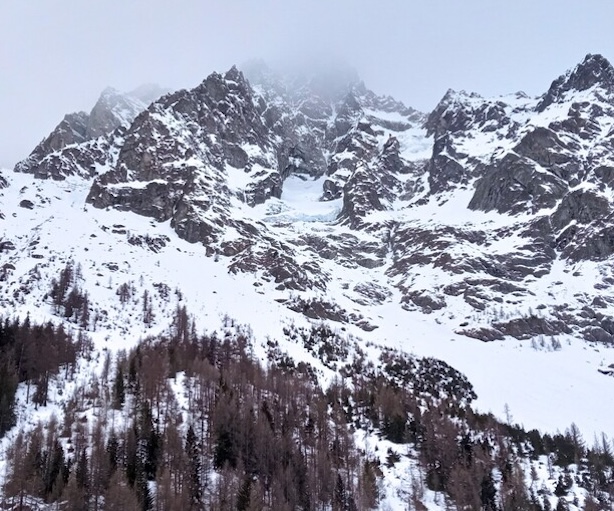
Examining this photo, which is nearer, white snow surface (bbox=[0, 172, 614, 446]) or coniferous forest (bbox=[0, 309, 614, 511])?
coniferous forest (bbox=[0, 309, 614, 511])

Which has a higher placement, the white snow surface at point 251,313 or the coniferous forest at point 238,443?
the white snow surface at point 251,313

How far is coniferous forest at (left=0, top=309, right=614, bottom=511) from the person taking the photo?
65.8 m

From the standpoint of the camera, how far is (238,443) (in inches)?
3191

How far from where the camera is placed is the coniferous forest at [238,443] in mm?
65812

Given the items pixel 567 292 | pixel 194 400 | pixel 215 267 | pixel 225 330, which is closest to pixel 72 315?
pixel 225 330

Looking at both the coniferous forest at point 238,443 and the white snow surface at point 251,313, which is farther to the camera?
the white snow surface at point 251,313

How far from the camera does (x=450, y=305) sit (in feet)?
643

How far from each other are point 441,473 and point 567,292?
13012cm

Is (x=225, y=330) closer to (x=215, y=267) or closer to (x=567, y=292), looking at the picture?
(x=215, y=267)

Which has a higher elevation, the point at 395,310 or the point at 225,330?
the point at 395,310

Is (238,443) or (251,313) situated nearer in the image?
(238,443)

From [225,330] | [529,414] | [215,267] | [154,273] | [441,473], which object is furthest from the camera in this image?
[215,267]

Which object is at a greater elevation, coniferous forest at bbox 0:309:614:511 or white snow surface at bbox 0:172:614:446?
white snow surface at bbox 0:172:614:446

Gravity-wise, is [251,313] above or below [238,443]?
above
